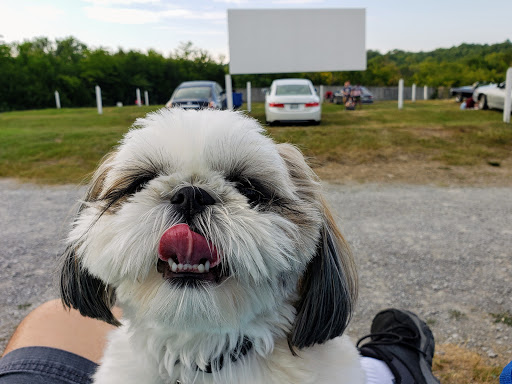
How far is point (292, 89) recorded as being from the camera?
1478 centimetres

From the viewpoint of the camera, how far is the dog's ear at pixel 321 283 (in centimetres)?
139

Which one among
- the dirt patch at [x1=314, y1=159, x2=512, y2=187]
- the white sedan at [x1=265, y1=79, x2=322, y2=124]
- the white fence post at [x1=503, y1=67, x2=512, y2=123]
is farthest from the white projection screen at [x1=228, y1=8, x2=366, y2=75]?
the dirt patch at [x1=314, y1=159, x2=512, y2=187]

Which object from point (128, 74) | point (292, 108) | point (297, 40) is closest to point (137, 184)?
point (292, 108)

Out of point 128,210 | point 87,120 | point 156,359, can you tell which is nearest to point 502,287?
point 156,359

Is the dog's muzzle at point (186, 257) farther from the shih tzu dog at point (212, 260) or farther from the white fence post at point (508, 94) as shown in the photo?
the white fence post at point (508, 94)

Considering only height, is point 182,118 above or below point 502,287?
above

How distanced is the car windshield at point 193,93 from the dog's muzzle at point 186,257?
14.2 metres

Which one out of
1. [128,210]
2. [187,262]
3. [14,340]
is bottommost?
[14,340]

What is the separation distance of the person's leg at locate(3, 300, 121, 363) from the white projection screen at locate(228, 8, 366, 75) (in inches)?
482

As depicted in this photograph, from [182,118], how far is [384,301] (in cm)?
265

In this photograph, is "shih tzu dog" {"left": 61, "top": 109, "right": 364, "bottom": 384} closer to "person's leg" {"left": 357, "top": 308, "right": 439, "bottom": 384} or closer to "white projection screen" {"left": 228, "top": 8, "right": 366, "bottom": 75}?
"person's leg" {"left": 357, "top": 308, "right": 439, "bottom": 384}

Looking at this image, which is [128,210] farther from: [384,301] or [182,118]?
[384,301]

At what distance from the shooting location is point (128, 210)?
1229 millimetres

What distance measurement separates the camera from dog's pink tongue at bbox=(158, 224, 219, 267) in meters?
1.14
